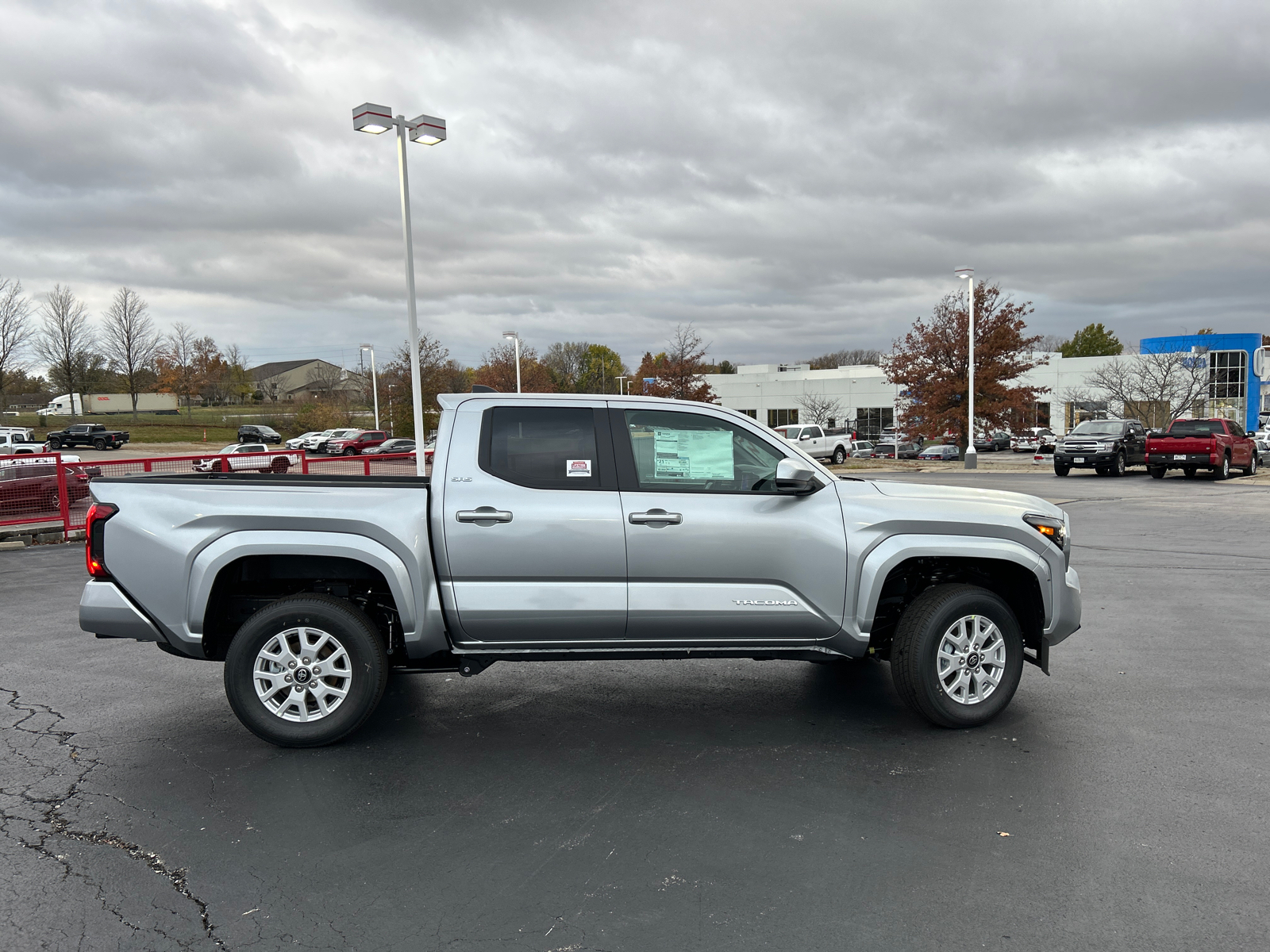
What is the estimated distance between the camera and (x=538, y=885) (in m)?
3.47

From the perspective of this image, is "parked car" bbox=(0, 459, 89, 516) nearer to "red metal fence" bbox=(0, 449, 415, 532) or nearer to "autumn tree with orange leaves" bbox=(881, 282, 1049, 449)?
"red metal fence" bbox=(0, 449, 415, 532)

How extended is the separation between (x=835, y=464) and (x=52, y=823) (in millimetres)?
36073

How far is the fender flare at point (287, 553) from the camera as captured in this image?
15.8 feet

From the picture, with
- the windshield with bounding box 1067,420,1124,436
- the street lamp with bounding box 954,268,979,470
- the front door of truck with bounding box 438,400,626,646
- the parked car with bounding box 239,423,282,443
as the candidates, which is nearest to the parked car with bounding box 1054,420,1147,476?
the windshield with bounding box 1067,420,1124,436

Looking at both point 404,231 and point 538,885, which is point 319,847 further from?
point 404,231

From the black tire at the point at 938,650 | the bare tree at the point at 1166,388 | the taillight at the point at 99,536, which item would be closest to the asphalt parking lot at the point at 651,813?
the black tire at the point at 938,650

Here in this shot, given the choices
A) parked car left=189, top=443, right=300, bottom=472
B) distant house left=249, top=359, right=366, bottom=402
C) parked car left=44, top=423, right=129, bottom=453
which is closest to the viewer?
parked car left=189, top=443, right=300, bottom=472

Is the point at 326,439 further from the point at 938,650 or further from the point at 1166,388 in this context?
the point at 938,650

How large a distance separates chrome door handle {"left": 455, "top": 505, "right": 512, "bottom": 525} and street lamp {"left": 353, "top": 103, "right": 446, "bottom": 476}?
10.5m

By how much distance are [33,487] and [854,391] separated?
70.3 m

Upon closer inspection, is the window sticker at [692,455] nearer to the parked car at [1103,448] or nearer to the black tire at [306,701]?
the black tire at [306,701]

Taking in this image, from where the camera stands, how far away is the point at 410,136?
610 inches

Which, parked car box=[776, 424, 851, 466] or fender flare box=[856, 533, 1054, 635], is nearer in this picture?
fender flare box=[856, 533, 1054, 635]

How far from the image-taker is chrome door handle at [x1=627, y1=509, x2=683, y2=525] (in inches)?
193
